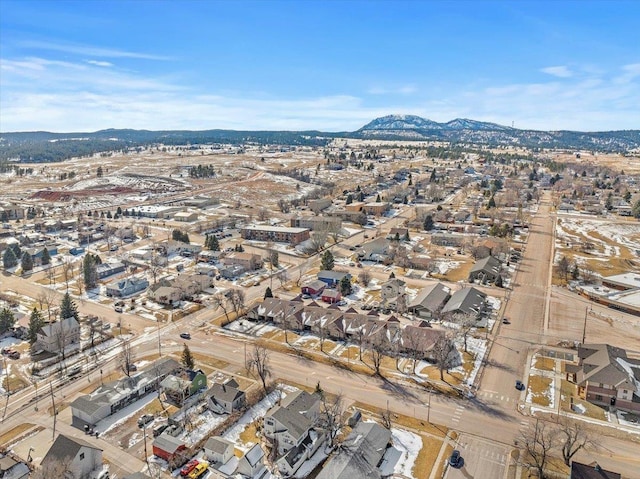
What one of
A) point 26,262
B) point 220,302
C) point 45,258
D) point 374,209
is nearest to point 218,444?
point 220,302

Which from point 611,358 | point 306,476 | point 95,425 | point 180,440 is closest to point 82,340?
point 95,425

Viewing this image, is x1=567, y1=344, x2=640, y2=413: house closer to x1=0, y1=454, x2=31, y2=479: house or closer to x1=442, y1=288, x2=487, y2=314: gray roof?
x1=442, y1=288, x2=487, y2=314: gray roof

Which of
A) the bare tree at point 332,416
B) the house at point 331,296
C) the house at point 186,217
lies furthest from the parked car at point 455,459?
the house at point 186,217

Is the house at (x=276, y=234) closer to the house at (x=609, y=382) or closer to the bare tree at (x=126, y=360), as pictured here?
the bare tree at (x=126, y=360)

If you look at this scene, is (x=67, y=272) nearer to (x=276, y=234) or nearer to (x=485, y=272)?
(x=276, y=234)

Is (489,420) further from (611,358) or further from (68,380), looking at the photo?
(68,380)

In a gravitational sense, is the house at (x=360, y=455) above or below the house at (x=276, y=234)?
below

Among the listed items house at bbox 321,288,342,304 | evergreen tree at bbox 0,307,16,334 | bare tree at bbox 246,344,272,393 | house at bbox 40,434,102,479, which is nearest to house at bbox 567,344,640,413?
bare tree at bbox 246,344,272,393
